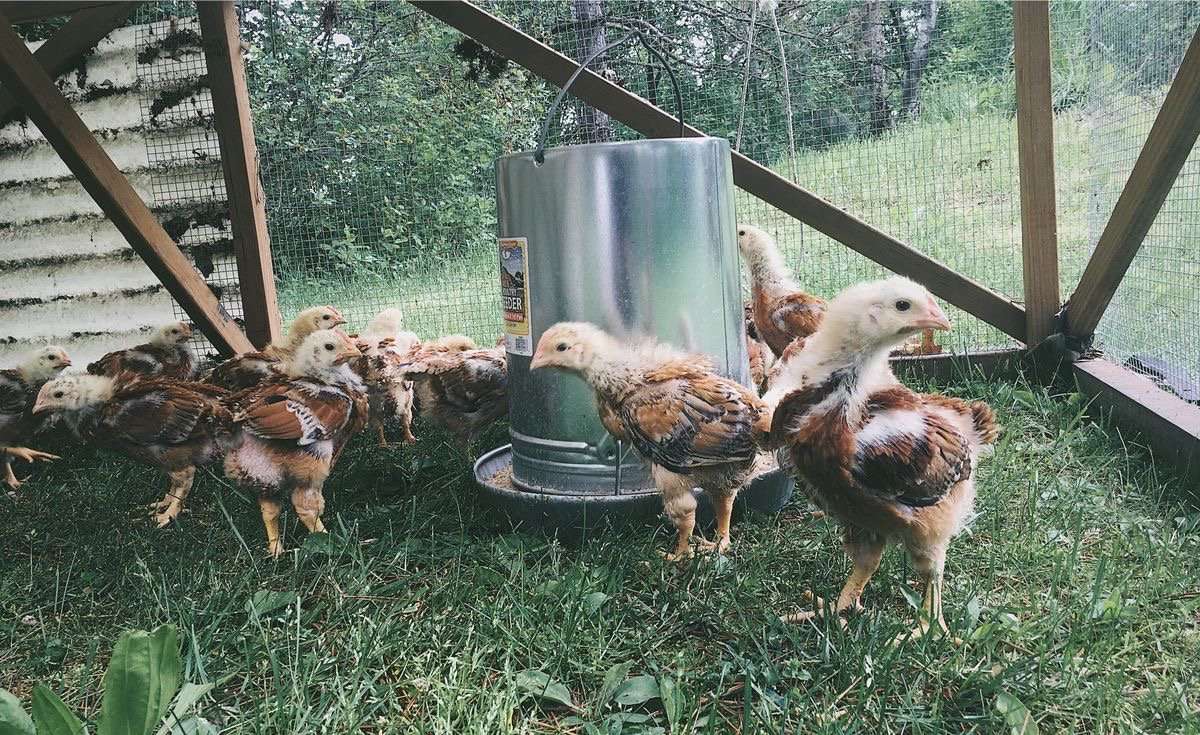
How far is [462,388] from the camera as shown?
3.59 meters

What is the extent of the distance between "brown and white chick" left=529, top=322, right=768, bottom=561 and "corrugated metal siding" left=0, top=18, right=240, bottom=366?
9.15ft

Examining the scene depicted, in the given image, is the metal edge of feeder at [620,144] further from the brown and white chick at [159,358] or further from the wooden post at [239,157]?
the brown and white chick at [159,358]

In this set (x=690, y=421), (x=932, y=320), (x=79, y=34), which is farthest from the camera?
(x=79, y=34)

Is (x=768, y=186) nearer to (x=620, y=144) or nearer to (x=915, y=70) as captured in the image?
(x=915, y=70)

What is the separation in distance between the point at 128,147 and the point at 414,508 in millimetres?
2998

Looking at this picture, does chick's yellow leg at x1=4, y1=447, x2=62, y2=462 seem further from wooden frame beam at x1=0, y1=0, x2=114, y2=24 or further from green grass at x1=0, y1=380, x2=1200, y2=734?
wooden frame beam at x1=0, y1=0, x2=114, y2=24

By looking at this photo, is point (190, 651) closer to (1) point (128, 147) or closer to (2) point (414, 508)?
(2) point (414, 508)

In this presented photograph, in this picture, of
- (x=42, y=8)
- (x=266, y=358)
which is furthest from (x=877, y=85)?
(x=42, y=8)

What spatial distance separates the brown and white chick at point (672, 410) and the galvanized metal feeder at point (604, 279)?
0.12m

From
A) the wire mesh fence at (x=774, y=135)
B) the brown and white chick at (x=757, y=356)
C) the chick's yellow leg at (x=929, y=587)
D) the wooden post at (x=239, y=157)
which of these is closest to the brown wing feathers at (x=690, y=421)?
the chick's yellow leg at (x=929, y=587)

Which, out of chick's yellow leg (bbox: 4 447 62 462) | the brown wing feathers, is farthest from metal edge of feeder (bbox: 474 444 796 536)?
chick's yellow leg (bbox: 4 447 62 462)

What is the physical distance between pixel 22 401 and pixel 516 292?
8.47ft

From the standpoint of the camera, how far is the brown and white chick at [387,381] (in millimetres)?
3729

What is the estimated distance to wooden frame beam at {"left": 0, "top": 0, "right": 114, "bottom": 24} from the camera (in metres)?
3.76
